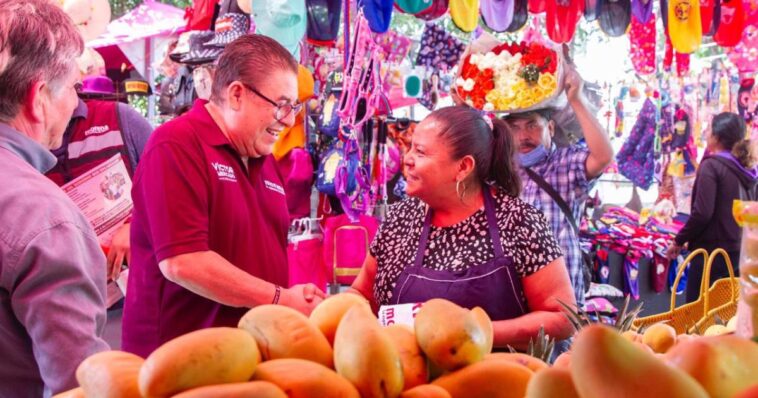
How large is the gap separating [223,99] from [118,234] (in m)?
0.79

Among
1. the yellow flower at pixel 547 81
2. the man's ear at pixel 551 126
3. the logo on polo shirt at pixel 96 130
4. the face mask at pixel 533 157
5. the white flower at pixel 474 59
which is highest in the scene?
the white flower at pixel 474 59

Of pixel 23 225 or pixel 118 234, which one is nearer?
pixel 23 225

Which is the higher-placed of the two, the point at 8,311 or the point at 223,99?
the point at 223,99

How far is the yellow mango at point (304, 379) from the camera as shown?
2.59 ft

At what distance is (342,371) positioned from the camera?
2.81 feet

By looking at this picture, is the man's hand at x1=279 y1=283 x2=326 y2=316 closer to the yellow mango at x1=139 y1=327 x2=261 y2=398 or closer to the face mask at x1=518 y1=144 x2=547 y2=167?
the yellow mango at x1=139 y1=327 x2=261 y2=398

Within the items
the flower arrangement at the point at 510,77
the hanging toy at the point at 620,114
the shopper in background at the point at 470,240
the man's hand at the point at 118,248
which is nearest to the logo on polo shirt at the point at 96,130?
the man's hand at the point at 118,248

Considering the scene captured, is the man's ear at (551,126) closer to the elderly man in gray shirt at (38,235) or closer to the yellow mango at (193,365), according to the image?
the elderly man in gray shirt at (38,235)

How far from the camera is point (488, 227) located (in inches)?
88.1

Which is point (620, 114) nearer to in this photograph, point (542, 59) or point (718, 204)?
point (718, 204)

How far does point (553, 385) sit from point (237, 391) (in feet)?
1.09

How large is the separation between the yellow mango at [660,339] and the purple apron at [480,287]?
735 millimetres

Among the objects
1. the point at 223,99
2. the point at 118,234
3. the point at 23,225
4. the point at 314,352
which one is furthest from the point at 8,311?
the point at 118,234

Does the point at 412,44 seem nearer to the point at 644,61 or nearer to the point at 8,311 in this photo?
the point at 644,61
